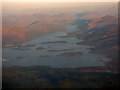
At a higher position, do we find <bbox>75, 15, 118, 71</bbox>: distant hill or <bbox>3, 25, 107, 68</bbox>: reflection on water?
<bbox>75, 15, 118, 71</bbox>: distant hill

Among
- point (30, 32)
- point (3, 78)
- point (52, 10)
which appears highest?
point (52, 10)

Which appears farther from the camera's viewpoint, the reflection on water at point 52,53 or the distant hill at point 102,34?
the distant hill at point 102,34

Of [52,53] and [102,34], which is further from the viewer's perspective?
[102,34]

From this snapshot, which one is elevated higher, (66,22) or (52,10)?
(52,10)

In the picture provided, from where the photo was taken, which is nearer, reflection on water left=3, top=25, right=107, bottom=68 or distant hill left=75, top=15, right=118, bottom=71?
reflection on water left=3, top=25, right=107, bottom=68

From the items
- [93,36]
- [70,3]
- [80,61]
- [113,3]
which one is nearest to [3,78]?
[80,61]

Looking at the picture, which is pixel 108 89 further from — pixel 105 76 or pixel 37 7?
pixel 37 7

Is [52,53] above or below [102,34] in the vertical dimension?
below

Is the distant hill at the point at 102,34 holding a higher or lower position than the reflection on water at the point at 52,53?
higher
